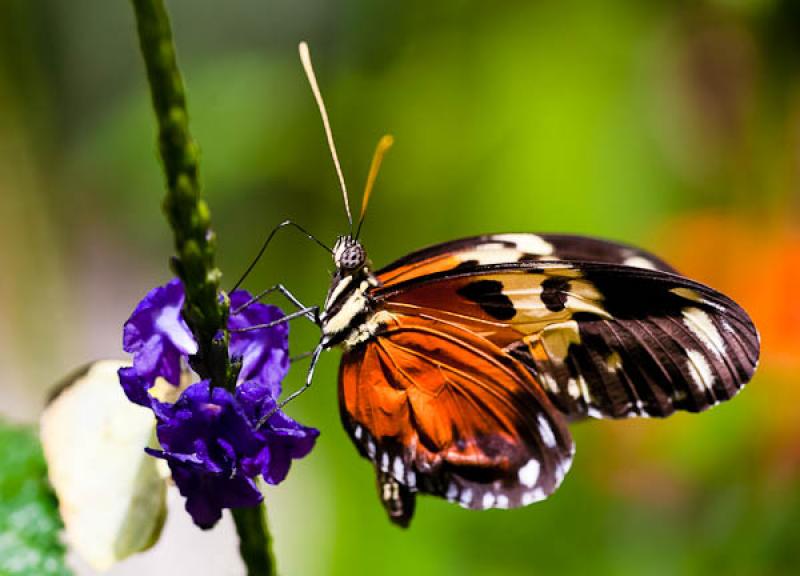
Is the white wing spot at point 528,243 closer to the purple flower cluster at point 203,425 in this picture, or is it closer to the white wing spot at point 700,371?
the white wing spot at point 700,371

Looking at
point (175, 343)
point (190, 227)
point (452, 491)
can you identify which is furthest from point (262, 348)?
point (452, 491)

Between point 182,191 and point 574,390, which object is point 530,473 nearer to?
point 574,390

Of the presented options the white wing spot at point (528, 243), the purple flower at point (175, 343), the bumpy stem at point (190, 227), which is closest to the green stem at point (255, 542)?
the bumpy stem at point (190, 227)

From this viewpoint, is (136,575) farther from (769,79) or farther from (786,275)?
(769,79)

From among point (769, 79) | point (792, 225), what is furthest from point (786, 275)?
point (769, 79)

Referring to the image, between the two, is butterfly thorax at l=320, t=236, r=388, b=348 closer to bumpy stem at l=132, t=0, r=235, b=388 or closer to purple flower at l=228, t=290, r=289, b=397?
purple flower at l=228, t=290, r=289, b=397
